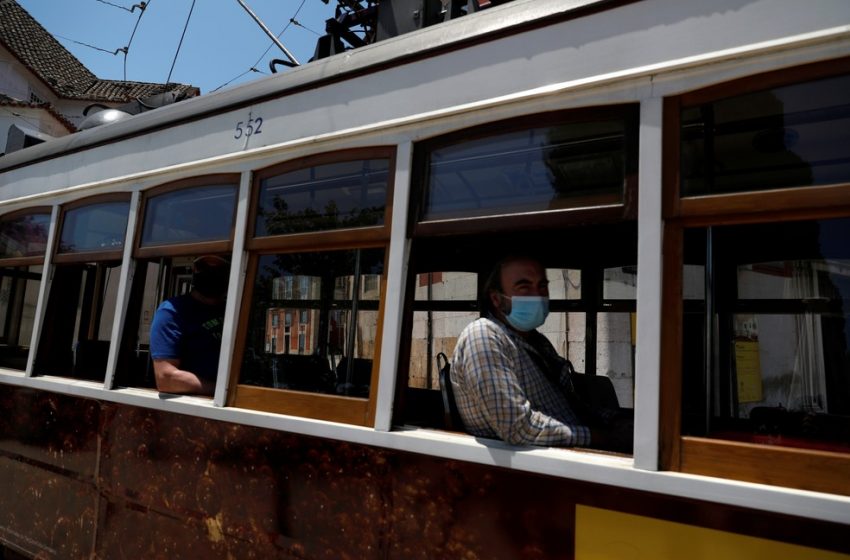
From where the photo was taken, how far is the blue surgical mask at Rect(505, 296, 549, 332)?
2.16 m

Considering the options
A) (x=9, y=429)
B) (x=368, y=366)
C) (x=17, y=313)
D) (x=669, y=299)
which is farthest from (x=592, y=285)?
(x=17, y=313)

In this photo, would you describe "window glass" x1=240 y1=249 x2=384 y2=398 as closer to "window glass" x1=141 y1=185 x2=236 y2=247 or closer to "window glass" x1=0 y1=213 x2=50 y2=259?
"window glass" x1=141 y1=185 x2=236 y2=247

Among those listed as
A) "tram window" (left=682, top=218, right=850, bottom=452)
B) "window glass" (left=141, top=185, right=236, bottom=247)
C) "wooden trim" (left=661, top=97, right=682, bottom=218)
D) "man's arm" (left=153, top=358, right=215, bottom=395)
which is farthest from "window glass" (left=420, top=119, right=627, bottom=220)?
"man's arm" (left=153, top=358, right=215, bottom=395)

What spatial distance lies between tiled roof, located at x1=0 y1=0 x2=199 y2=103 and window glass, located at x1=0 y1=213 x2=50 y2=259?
901 inches

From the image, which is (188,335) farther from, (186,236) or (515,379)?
(515,379)

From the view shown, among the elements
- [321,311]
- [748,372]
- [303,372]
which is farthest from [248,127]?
[748,372]

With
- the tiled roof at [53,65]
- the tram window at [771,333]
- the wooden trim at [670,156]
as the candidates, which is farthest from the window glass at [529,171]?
the tiled roof at [53,65]

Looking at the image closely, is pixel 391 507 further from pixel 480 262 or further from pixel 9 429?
pixel 9 429

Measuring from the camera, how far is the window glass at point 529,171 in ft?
5.78

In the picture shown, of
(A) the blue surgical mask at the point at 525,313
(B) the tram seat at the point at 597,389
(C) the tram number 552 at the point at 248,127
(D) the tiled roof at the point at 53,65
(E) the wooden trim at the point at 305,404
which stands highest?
(D) the tiled roof at the point at 53,65

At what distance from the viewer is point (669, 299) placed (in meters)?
1.61

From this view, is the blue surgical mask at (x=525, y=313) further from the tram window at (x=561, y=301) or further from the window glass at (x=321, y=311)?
the tram window at (x=561, y=301)

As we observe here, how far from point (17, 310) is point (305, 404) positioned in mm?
3178

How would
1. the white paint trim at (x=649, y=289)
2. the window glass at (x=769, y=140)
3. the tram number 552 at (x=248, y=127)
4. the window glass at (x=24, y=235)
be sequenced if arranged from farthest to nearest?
the window glass at (x=24, y=235), the tram number 552 at (x=248, y=127), the white paint trim at (x=649, y=289), the window glass at (x=769, y=140)
